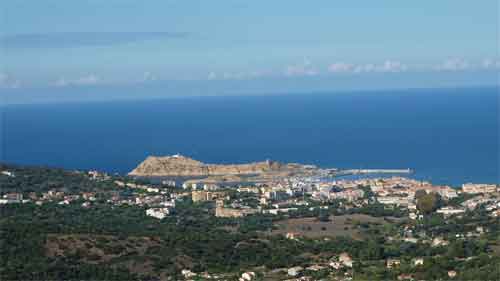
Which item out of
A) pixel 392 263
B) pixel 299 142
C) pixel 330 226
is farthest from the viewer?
pixel 299 142

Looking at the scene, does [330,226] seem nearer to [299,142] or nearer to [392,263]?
[392,263]

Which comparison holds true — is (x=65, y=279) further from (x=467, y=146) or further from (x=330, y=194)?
(x=467, y=146)

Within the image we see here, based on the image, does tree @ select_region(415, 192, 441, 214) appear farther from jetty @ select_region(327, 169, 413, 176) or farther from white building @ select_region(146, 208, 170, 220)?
jetty @ select_region(327, 169, 413, 176)

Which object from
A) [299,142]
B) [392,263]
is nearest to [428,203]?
[392,263]

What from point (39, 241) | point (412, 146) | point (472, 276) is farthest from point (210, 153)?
point (472, 276)

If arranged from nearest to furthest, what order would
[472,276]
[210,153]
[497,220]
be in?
1. [472,276]
2. [497,220]
3. [210,153]

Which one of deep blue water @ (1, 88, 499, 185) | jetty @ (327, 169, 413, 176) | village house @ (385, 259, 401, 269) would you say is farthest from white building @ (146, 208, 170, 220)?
jetty @ (327, 169, 413, 176)
